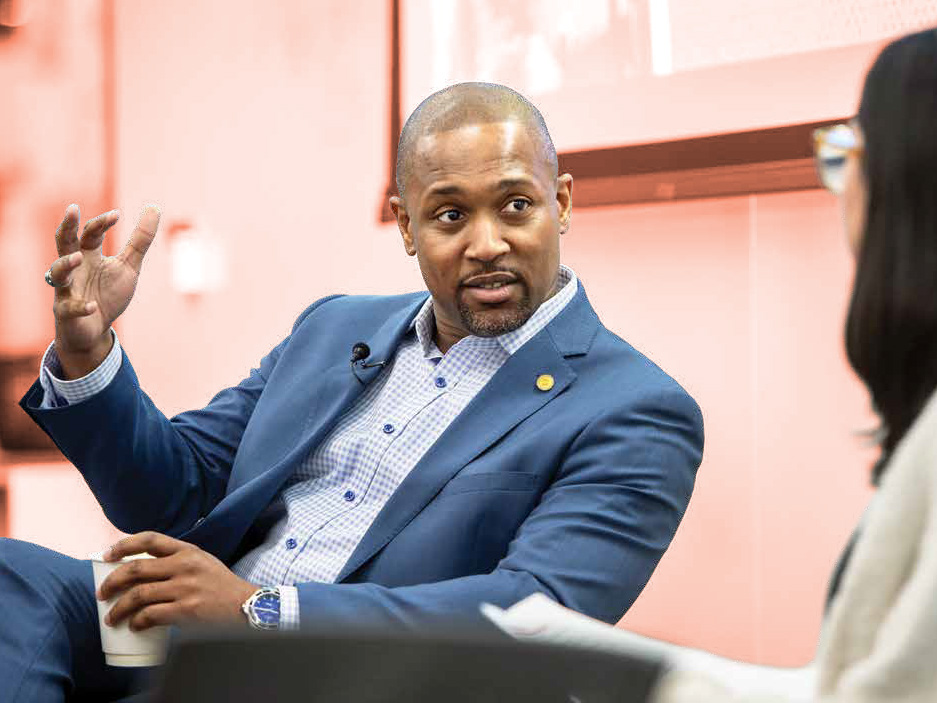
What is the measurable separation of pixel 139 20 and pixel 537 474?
117 inches

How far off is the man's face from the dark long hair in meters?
1.05

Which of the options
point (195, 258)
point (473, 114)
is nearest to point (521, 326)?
point (473, 114)

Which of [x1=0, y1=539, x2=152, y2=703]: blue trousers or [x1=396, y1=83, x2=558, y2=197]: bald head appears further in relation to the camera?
[x1=396, y1=83, x2=558, y2=197]: bald head

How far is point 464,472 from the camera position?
1.87 m

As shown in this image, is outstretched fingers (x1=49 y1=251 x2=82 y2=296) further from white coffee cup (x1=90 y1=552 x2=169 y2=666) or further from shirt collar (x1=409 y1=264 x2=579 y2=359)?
shirt collar (x1=409 y1=264 x2=579 y2=359)

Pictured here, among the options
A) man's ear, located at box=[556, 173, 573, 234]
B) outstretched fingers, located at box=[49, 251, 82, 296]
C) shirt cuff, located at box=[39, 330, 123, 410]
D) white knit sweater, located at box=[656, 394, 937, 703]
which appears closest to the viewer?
white knit sweater, located at box=[656, 394, 937, 703]

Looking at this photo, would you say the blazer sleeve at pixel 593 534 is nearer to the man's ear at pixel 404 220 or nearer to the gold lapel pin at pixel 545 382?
the gold lapel pin at pixel 545 382

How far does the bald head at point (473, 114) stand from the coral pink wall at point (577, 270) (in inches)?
41.0

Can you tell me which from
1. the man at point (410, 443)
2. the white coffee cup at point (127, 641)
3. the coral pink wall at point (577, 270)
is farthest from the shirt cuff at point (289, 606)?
the coral pink wall at point (577, 270)

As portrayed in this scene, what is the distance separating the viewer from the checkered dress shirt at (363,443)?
197 cm

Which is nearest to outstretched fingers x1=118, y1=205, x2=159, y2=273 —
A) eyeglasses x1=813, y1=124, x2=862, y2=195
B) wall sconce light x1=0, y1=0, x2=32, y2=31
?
eyeglasses x1=813, y1=124, x2=862, y2=195

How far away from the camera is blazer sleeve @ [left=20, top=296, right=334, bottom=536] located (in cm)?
202

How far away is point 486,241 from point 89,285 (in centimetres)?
66

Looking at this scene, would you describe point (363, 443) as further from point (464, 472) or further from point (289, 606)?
point (289, 606)
